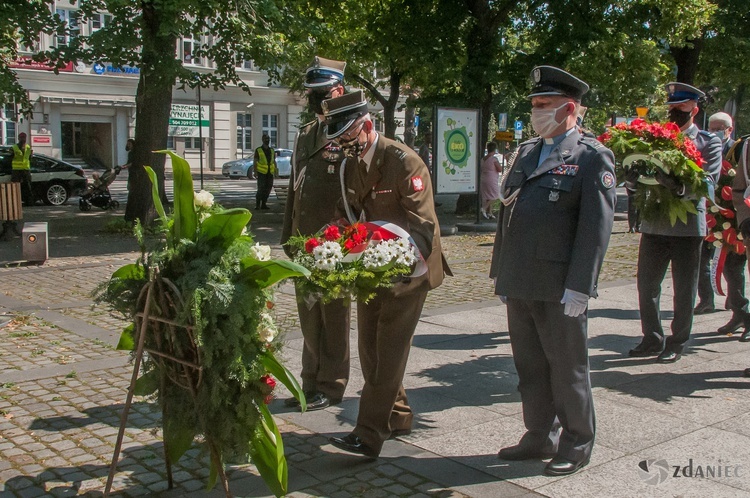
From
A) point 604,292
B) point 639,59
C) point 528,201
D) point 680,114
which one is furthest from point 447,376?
point 639,59

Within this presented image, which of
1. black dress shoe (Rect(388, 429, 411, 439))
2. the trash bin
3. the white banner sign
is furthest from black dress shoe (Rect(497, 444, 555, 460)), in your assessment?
the white banner sign

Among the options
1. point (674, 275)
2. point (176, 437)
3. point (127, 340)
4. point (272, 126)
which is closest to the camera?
point (176, 437)

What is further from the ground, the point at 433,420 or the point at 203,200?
the point at 203,200

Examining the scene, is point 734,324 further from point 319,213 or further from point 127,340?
point 127,340

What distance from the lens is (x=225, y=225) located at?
3.62 m

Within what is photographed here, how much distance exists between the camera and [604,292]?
9938 mm

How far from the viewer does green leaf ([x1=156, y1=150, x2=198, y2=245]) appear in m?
3.63

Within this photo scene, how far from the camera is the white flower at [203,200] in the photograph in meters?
3.78

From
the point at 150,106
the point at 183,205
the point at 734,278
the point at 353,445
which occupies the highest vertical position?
the point at 150,106

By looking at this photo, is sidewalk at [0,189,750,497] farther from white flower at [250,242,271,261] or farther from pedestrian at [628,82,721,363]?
white flower at [250,242,271,261]

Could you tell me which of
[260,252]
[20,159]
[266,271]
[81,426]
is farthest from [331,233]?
[20,159]

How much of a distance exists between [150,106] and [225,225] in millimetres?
13027

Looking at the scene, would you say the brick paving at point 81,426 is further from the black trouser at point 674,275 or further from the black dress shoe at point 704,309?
the black trouser at point 674,275

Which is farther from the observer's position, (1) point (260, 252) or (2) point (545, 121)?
(2) point (545, 121)
